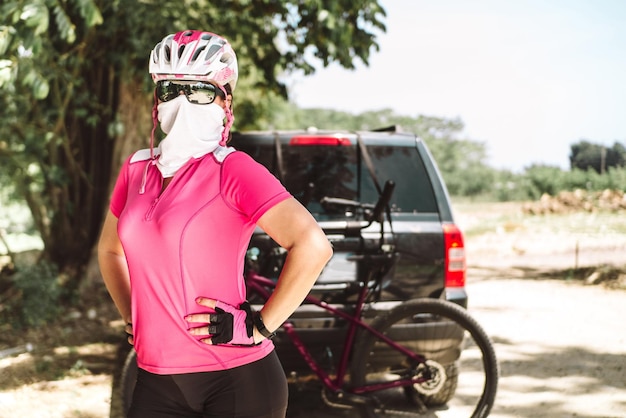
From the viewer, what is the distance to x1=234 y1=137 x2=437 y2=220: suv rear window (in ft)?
15.5

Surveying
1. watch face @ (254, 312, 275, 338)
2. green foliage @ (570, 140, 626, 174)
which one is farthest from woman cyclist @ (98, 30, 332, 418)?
green foliage @ (570, 140, 626, 174)

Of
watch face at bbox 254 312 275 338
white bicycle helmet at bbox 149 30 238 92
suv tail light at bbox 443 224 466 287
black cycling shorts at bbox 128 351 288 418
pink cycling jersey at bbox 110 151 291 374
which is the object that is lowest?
suv tail light at bbox 443 224 466 287

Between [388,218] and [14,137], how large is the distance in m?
6.04

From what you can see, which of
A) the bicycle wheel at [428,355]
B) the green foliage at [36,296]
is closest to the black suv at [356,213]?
the bicycle wheel at [428,355]

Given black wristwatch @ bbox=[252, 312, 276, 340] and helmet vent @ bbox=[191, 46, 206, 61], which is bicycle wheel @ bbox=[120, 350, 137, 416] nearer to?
black wristwatch @ bbox=[252, 312, 276, 340]

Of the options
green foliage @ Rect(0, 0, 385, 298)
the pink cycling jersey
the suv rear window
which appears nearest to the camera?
the pink cycling jersey

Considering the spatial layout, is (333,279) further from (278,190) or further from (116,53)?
(116,53)

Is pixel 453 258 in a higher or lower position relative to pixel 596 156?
higher

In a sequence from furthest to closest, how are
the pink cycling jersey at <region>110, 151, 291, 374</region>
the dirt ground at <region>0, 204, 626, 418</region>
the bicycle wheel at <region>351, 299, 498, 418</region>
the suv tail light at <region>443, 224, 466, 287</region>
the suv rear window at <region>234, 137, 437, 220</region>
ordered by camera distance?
the dirt ground at <region>0, 204, 626, 418</region>
the suv rear window at <region>234, 137, 437, 220</region>
the suv tail light at <region>443, 224, 466, 287</region>
the bicycle wheel at <region>351, 299, 498, 418</region>
the pink cycling jersey at <region>110, 151, 291, 374</region>

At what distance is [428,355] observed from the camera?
442 centimetres

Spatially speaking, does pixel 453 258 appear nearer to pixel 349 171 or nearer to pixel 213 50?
pixel 349 171

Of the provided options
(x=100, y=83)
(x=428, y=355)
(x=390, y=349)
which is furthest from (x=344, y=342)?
(x=100, y=83)

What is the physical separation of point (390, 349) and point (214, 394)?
2411mm

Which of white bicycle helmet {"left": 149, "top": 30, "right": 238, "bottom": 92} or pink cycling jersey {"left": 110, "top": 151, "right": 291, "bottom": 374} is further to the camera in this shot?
white bicycle helmet {"left": 149, "top": 30, "right": 238, "bottom": 92}
